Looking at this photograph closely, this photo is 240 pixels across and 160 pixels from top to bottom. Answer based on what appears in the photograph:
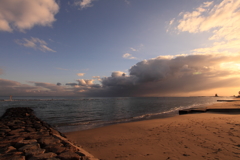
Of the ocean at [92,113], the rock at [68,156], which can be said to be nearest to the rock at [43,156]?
the rock at [68,156]

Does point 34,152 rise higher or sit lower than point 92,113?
higher

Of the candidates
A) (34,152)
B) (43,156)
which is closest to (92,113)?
(34,152)

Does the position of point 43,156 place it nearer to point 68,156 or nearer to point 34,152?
point 34,152

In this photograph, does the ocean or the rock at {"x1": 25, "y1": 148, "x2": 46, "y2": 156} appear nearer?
the rock at {"x1": 25, "y1": 148, "x2": 46, "y2": 156}

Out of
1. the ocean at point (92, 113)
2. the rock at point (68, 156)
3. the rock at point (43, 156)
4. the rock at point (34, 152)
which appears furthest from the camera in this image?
the ocean at point (92, 113)

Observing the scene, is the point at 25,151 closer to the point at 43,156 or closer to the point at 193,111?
the point at 43,156

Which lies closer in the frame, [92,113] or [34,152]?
[34,152]

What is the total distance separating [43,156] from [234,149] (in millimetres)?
8351

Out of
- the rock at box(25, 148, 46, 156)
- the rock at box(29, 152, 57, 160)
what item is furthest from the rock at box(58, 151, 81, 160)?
the rock at box(25, 148, 46, 156)

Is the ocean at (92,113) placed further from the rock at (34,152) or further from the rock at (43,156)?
the rock at (43,156)

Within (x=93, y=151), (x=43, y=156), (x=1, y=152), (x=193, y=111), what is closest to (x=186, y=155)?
(x=93, y=151)

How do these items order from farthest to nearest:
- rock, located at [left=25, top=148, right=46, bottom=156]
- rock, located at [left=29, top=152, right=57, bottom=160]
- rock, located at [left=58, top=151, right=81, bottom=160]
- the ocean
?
the ocean < rock, located at [left=25, top=148, right=46, bottom=156] < rock, located at [left=58, top=151, right=81, bottom=160] < rock, located at [left=29, top=152, right=57, bottom=160]

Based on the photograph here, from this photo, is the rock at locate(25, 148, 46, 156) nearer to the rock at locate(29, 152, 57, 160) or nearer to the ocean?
the rock at locate(29, 152, 57, 160)

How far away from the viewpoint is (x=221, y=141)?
709 cm
